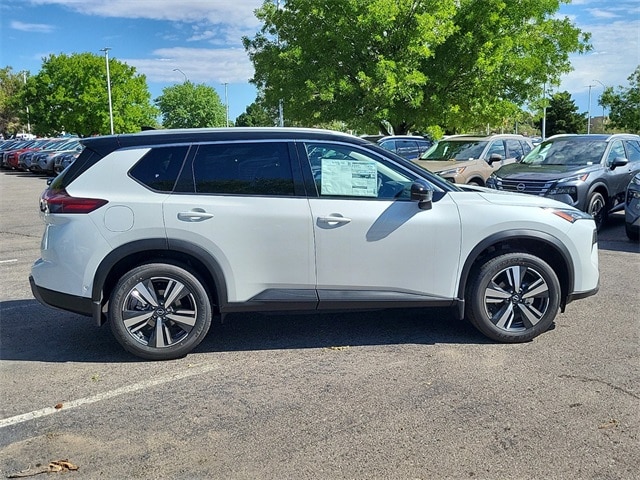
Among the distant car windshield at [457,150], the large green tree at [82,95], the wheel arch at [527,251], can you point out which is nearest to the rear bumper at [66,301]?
the wheel arch at [527,251]

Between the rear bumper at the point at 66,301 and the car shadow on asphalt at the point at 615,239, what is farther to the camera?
the car shadow on asphalt at the point at 615,239

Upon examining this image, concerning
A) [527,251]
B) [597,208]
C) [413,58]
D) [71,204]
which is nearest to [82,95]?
[413,58]

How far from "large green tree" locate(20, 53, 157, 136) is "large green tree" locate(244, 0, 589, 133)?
1095 inches

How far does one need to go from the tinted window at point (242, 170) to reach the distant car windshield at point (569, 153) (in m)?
7.72

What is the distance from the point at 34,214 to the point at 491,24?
13.6 metres

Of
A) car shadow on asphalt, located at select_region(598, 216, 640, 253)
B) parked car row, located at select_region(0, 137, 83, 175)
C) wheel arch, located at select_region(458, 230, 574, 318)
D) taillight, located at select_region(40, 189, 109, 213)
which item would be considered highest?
parked car row, located at select_region(0, 137, 83, 175)

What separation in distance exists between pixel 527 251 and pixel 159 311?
10.1 feet

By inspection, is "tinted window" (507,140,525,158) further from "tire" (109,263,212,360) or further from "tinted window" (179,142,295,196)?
"tire" (109,263,212,360)

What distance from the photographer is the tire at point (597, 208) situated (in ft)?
32.7

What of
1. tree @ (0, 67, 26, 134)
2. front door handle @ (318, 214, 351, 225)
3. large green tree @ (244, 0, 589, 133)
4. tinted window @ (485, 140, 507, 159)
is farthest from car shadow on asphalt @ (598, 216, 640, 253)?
tree @ (0, 67, 26, 134)

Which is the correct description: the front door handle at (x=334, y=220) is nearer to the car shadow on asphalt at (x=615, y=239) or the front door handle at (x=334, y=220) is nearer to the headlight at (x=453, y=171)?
the car shadow on asphalt at (x=615, y=239)

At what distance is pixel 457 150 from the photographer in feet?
44.6

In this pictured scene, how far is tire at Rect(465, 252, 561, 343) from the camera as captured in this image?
475cm

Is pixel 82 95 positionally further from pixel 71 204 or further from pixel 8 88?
pixel 71 204
